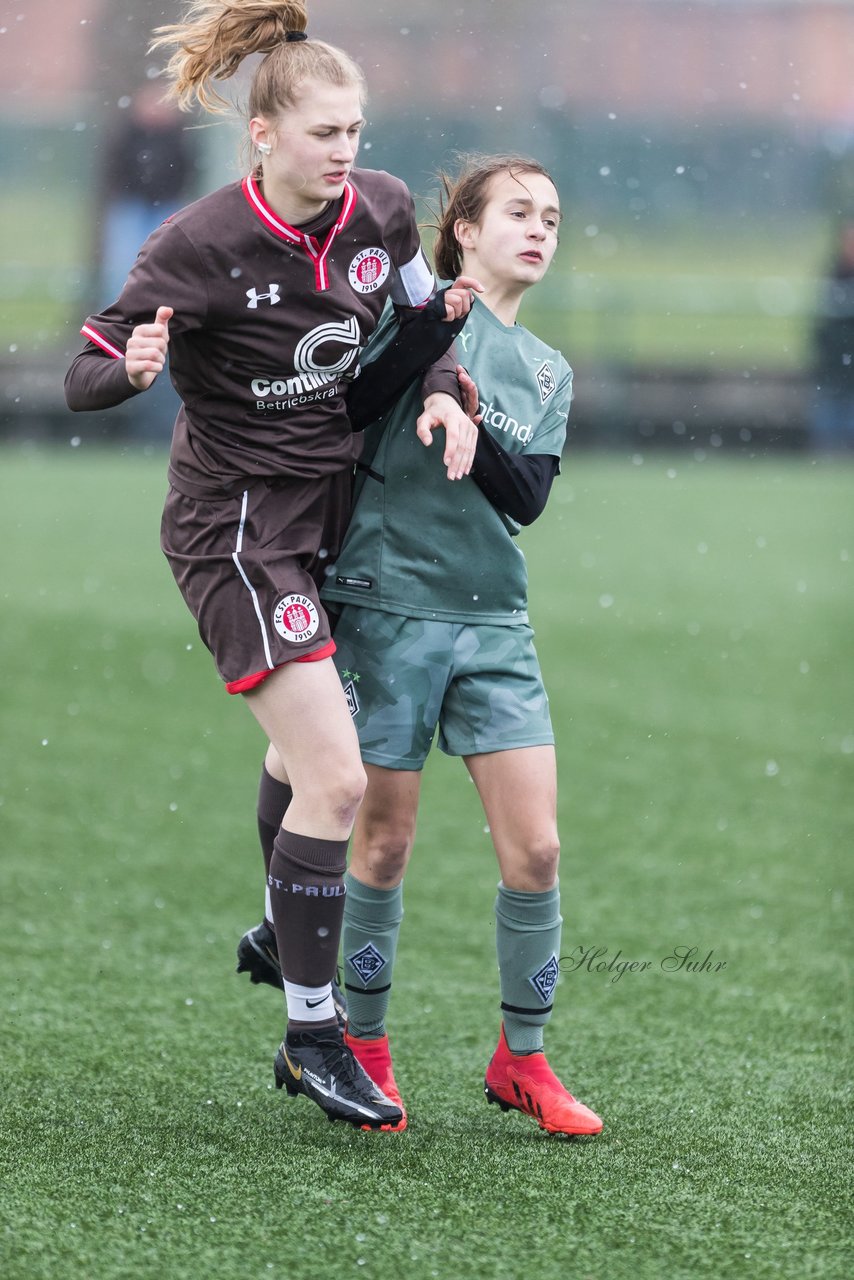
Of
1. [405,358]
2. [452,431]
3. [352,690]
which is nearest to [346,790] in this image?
[352,690]

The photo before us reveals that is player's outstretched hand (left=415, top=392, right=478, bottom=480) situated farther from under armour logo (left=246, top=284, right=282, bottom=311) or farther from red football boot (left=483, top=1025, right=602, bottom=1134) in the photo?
red football boot (left=483, top=1025, right=602, bottom=1134)

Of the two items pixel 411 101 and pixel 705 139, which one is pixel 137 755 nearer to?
pixel 411 101

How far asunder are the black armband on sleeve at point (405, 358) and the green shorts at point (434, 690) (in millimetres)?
355

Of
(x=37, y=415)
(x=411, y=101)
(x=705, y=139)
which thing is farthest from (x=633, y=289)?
(x=37, y=415)

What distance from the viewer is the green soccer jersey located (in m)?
2.82

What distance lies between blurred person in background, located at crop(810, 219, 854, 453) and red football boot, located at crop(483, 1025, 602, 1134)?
11.9 metres

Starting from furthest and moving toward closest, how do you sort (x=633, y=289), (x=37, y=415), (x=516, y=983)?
(x=633, y=289)
(x=37, y=415)
(x=516, y=983)

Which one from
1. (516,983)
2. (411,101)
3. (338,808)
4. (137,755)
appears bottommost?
(137,755)

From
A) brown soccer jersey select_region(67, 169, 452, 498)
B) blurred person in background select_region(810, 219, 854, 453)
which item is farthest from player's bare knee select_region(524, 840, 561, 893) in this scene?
blurred person in background select_region(810, 219, 854, 453)

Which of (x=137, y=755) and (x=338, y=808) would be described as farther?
(x=137, y=755)

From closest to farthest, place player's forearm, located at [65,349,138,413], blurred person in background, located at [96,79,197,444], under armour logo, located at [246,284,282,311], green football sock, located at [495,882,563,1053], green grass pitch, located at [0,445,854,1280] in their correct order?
green grass pitch, located at [0,445,854,1280], player's forearm, located at [65,349,138,413], under armour logo, located at [246,284,282,311], green football sock, located at [495,882,563,1053], blurred person in background, located at [96,79,197,444]

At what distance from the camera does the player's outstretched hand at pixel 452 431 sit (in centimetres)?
258

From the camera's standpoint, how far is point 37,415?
527 inches

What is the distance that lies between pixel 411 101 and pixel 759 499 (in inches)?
323
